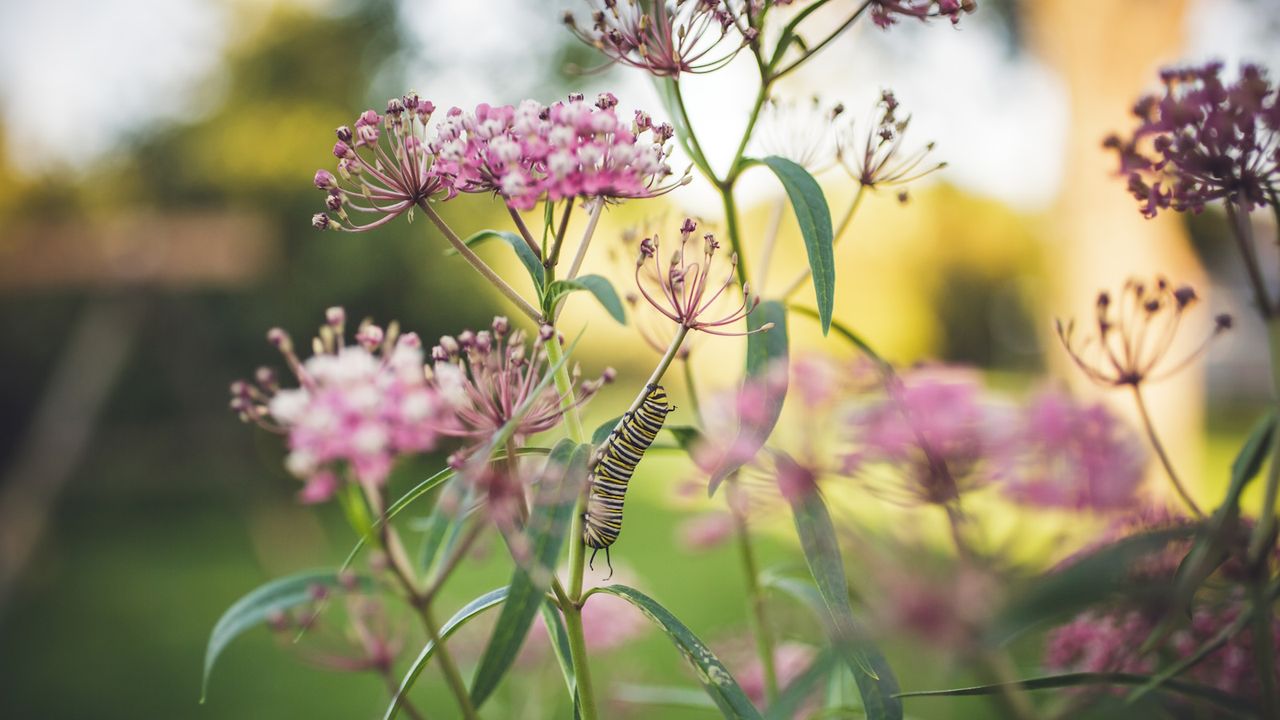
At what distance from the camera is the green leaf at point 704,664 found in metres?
0.70

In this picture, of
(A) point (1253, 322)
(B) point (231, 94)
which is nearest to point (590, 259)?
(B) point (231, 94)

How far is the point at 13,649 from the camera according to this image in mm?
4535

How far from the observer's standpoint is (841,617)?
70 centimetres

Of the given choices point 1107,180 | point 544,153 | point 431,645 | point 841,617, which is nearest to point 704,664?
point 841,617

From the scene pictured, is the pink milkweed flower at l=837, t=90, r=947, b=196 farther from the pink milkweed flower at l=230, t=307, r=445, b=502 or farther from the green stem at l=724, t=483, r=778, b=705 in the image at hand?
the pink milkweed flower at l=230, t=307, r=445, b=502

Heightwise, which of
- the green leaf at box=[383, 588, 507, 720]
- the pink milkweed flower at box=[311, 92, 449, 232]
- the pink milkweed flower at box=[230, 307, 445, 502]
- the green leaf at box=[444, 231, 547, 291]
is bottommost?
the green leaf at box=[383, 588, 507, 720]

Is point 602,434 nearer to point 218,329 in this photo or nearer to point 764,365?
point 764,365

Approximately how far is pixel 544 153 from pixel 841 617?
1.44 feet

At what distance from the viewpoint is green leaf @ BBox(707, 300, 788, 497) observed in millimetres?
688

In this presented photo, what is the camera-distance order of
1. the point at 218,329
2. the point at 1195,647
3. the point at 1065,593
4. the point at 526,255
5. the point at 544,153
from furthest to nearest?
the point at 218,329
the point at 1195,647
the point at 526,255
the point at 544,153
the point at 1065,593

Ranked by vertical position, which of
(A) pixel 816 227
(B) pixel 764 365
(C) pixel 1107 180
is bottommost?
(B) pixel 764 365

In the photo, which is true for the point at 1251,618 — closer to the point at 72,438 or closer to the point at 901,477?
the point at 901,477

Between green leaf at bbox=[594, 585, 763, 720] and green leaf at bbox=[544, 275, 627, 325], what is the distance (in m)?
0.22

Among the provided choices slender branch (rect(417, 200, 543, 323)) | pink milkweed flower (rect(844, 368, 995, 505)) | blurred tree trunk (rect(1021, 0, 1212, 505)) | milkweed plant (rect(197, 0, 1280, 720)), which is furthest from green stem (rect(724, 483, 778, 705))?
blurred tree trunk (rect(1021, 0, 1212, 505))
